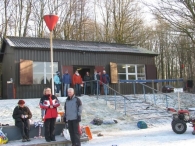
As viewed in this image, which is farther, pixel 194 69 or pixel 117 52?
pixel 194 69

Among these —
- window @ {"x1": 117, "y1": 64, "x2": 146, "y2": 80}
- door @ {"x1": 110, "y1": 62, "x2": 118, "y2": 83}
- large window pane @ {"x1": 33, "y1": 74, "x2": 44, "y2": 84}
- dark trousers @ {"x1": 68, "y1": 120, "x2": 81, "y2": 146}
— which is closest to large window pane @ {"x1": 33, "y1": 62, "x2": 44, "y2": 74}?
large window pane @ {"x1": 33, "y1": 74, "x2": 44, "y2": 84}

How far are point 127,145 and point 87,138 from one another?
137 centimetres

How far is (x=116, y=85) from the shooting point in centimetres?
1930

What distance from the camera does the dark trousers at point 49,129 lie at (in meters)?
7.89

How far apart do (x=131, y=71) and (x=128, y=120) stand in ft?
29.1

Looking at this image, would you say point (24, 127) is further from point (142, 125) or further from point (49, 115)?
point (142, 125)

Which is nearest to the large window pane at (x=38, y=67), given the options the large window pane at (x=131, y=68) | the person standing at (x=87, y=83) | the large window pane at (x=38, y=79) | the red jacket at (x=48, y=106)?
the large window pane at (x=38, y=79)

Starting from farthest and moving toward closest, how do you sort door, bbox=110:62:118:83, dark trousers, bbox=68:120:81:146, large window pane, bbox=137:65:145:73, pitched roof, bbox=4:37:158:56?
large window pane, bbox=137:65:145:73 → door, bbox=110:62:118:83 → pitched roof, bbox=4:37:158:56 → dark trousers, bbox=68:120:81:146

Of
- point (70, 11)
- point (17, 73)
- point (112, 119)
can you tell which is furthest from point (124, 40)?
point (112, 119)

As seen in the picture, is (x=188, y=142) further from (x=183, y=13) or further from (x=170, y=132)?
(x=183, y=13)

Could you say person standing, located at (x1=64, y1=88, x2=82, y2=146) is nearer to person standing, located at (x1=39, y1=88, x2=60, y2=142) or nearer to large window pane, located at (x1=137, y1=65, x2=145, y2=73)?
person standing, located at (x1=39, y1=88, x2=60, y2=142)

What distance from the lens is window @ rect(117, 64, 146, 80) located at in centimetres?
1983

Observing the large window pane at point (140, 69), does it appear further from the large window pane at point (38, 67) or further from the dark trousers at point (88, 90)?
the large window pane at point (38, 67)

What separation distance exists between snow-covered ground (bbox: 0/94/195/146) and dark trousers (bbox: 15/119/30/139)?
68.2 inches
